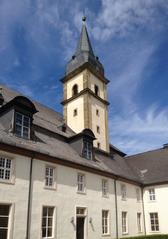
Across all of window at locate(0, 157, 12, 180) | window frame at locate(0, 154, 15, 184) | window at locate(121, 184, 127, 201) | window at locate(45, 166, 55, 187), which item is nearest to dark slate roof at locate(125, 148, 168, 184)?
window at locate(121, 184, 127, 201)

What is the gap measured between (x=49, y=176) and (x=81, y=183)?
141 inches

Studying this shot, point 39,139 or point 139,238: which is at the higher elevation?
point 39,139

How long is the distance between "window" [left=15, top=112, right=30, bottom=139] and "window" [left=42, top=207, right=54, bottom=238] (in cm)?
502

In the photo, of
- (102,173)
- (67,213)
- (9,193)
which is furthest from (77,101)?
(9,193)

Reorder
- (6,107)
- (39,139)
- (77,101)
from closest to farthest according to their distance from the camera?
→ (6,107) < (39,139) < (77,101)

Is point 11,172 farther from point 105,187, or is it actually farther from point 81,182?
point 105,187

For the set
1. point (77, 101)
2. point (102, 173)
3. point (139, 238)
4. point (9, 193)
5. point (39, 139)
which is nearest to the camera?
point (9, 193)

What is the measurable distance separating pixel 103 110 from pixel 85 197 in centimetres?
1459

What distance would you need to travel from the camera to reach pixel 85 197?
68.1 ft

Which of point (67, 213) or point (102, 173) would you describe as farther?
point (102, 173)

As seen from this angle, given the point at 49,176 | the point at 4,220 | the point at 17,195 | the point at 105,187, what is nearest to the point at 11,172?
the point at 17,195

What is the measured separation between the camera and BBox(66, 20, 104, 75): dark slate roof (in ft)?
111

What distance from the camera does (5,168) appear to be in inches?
620

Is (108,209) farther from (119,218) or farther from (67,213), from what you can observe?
(67,213)
